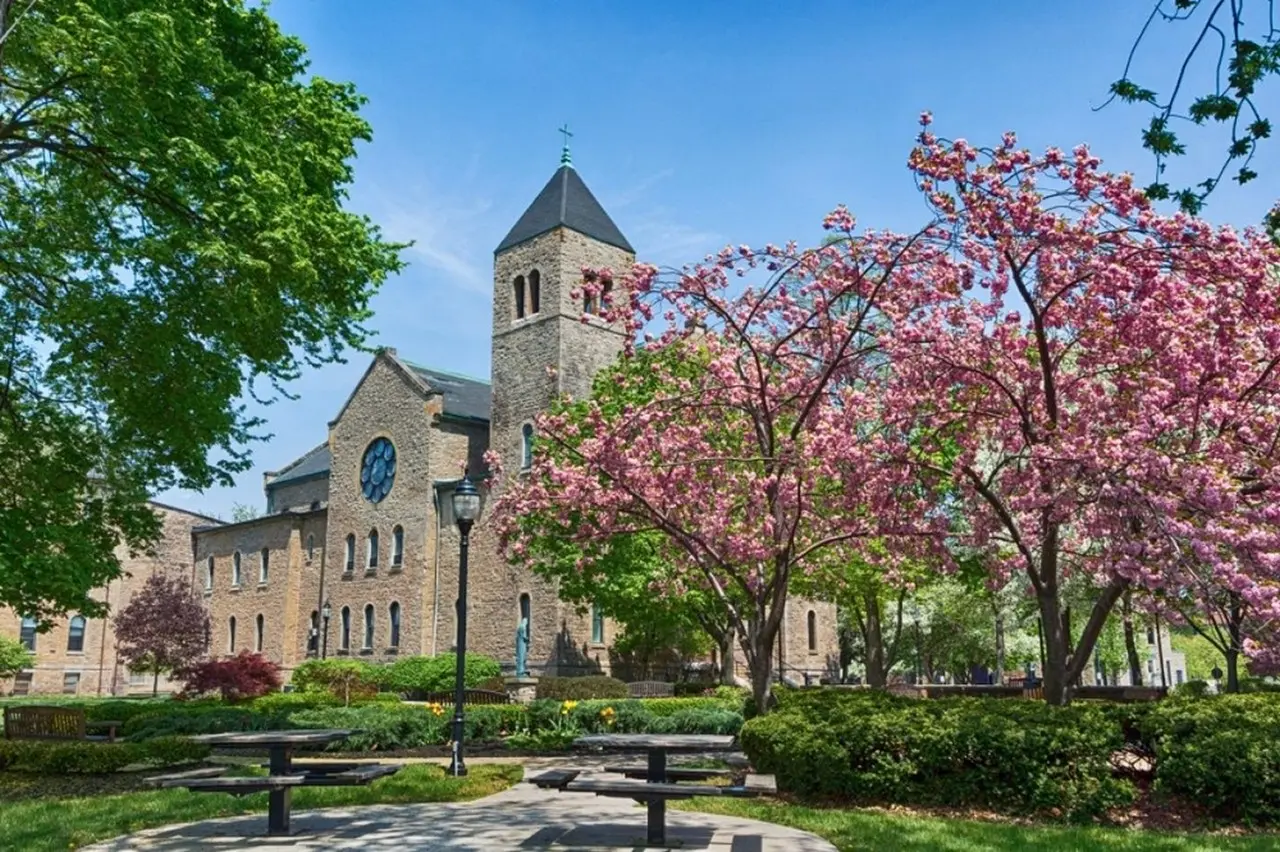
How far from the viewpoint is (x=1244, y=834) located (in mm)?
8867

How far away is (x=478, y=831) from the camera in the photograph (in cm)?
886

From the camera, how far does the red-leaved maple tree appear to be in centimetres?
3838

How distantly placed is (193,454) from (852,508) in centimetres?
956

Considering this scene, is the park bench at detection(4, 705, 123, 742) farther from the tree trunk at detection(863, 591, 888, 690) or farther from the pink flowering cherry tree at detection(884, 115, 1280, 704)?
the tree trunk at detection(863, 591, 888, 690)

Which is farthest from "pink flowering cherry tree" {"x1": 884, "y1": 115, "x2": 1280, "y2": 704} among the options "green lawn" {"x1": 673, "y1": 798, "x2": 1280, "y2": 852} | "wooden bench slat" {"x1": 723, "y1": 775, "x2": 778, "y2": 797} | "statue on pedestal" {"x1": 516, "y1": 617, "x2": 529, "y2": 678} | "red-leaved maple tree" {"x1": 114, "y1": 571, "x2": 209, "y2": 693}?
"red-leaved maple tree" {"x1": 114, "y1": 571, "x2": 209, "y2": 693}

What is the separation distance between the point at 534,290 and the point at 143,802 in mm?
30722

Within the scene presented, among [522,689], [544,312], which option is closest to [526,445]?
[544,312]

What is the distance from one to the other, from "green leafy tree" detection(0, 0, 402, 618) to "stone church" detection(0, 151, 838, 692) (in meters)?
18.7

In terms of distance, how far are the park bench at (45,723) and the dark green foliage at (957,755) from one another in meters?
11.7

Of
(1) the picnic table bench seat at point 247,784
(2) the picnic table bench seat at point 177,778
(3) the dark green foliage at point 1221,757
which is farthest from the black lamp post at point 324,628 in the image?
(3) the dark green foliage at point 1221,757

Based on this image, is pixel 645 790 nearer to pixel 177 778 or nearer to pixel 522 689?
pixel 177 778

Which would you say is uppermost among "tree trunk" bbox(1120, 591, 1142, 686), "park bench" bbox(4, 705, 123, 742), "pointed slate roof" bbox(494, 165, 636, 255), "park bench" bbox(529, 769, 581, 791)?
"pointed slate roof" bbox(494, 165, 636, 255)

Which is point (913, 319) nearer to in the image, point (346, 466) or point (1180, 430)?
point (1180, 430)

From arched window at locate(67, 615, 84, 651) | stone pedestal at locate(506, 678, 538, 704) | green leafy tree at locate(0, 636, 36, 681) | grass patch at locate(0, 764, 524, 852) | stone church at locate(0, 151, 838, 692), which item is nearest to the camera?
grass patch at locate(0, 764, 524, 852)
